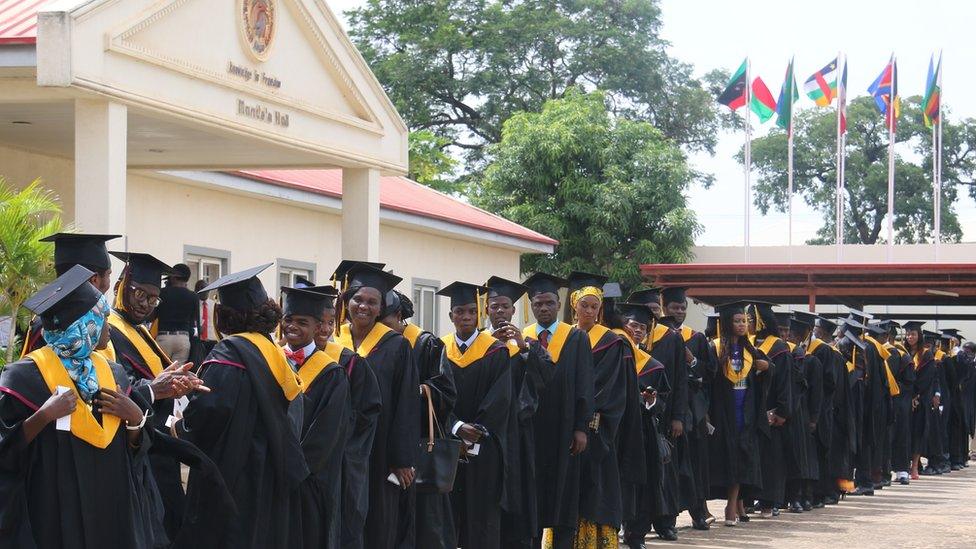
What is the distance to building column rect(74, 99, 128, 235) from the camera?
1339cm

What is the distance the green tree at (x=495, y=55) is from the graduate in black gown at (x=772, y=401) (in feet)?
99.6

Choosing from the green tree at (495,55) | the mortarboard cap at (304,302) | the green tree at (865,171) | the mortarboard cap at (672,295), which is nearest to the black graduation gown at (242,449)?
the mortarboard cap at (304,302)

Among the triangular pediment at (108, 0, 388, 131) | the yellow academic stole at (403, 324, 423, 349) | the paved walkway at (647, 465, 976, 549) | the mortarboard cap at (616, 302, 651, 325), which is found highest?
the triangular pediment at (108, 0, 388, 131)

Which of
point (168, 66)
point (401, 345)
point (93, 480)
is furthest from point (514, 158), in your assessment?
point (93, 480)

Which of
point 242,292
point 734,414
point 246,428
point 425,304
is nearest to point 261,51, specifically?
point 734,414

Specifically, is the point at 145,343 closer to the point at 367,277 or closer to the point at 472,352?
the point at 367,277

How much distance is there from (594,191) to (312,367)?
2691cm

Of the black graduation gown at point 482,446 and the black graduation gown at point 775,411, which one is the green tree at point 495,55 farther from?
the black graduation gown at point 482,446

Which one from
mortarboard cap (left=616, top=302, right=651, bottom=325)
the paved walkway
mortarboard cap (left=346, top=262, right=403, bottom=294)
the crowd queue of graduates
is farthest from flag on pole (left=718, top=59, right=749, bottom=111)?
mortarboard cap (left=346, top=262, right=403, bottom=294)

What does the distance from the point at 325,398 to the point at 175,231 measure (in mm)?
11703

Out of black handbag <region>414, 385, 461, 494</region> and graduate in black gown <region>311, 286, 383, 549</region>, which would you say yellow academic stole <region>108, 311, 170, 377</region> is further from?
black handbag <region>414, 385, 461, 494</region>

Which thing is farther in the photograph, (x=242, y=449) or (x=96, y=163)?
(x=96, y=163)

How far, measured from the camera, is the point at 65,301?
5906 millimetres

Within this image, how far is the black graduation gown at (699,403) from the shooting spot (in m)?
13.6
